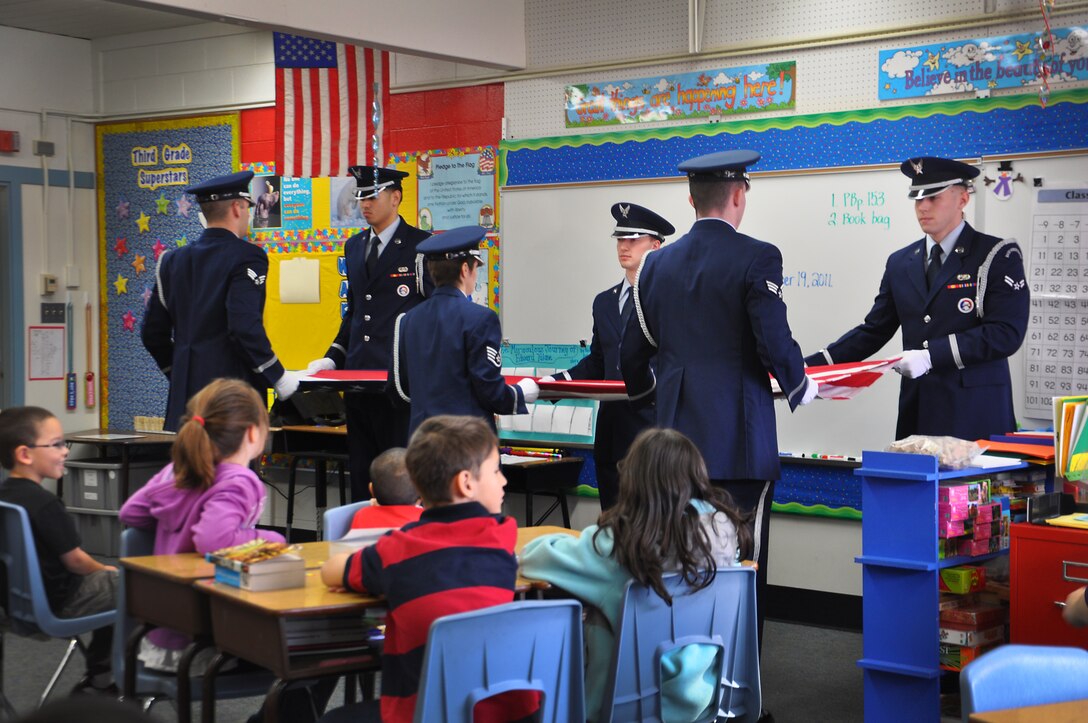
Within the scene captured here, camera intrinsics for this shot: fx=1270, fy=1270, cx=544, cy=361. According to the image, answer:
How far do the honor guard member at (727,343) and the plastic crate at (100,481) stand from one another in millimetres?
4623

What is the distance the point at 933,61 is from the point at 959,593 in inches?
108

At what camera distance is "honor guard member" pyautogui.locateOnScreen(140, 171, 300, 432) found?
16.9 ft

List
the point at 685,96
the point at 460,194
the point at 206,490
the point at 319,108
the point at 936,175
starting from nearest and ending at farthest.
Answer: the point at 206,490
the point at 936,175
the point at 685,96
the point at 319,108
the point at 460,194

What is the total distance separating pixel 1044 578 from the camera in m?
3.72

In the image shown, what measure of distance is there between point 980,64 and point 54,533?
4.21m

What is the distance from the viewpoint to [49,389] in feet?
29.8

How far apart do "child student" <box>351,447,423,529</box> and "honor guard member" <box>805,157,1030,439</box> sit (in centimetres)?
196

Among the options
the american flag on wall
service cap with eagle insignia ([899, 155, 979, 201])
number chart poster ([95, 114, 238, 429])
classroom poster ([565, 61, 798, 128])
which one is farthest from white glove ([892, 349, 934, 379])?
number chart poster ([95, 114, 238, 429])

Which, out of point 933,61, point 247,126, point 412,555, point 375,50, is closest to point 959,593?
point 412,555

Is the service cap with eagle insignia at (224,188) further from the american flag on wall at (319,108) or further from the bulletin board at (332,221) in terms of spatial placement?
the bulletin board at (332,221)

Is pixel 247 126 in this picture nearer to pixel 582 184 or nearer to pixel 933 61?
pixel 582 184

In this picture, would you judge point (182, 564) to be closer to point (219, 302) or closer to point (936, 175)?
point (219, 302)

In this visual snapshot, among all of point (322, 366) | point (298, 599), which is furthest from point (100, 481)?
point (298, 599)

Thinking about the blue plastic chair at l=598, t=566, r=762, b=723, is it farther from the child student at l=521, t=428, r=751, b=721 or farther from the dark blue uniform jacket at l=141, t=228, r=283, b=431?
the dark blue uniform jacket at l=141, t=228, r=283, b=431
